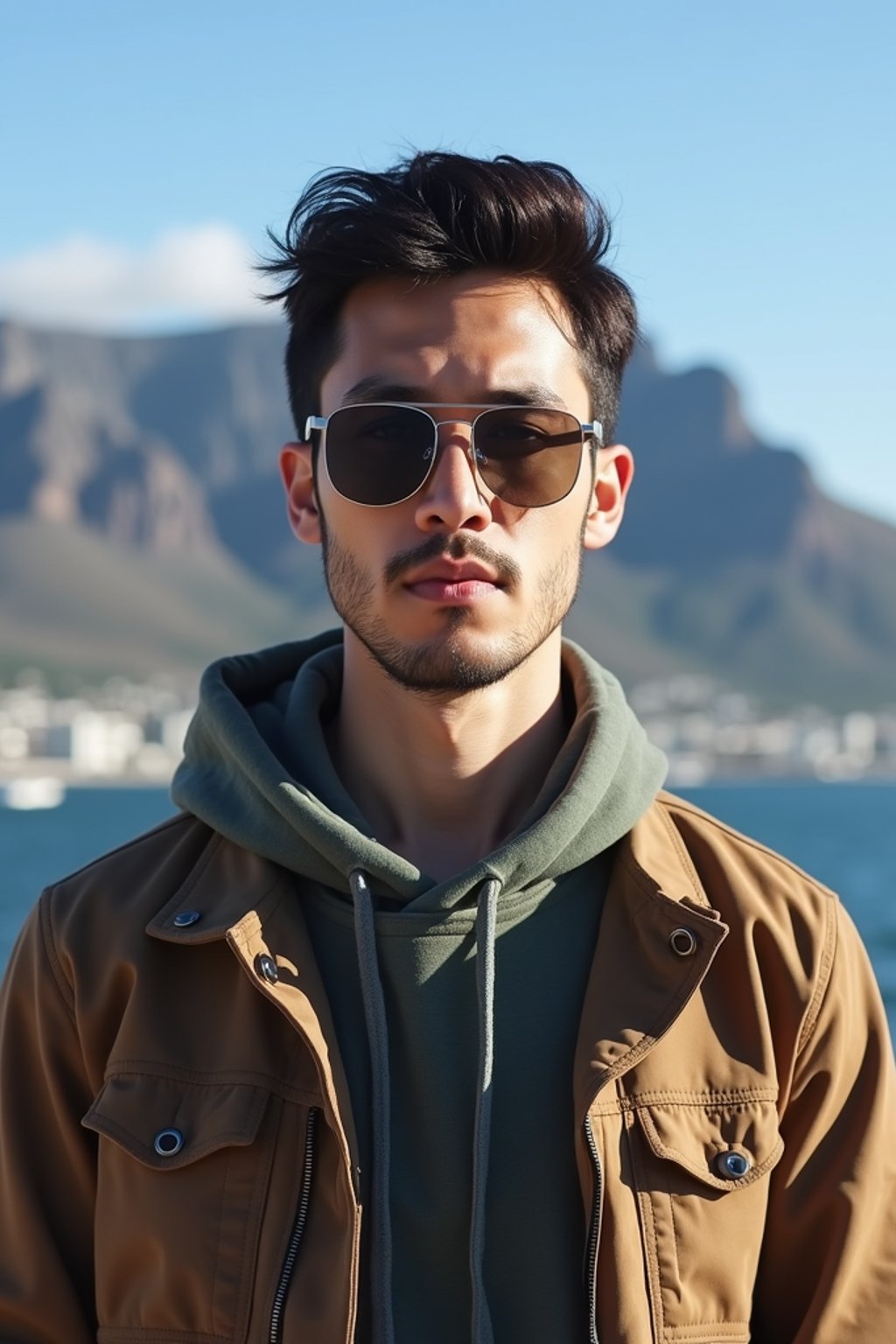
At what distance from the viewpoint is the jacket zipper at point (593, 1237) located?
2604 mm

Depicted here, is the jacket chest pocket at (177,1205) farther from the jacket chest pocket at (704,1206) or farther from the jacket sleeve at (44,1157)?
the jacket chest pocket at (704,1206)

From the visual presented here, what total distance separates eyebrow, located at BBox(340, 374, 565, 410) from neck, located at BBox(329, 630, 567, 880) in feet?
1.36

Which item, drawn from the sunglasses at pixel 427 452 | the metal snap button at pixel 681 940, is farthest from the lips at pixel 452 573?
the metal snap button at pixel 681 940

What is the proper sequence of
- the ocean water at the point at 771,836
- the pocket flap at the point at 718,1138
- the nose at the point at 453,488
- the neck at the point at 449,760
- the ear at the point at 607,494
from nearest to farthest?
1. the pocket flap at the point at 718,1138
2. the nose at the point at 453,488
3. the neck at the point at 449,760
4. the ear at the point at 607,494
5. the ocean water at the point at 771,836

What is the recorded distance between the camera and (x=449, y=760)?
3078 mm

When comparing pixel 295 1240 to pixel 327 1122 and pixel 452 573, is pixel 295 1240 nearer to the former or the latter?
pixel 327 1122

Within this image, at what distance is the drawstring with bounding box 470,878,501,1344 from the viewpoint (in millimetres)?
2592

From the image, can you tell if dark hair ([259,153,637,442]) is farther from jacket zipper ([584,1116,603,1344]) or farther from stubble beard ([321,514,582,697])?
jacket zipper ([584,1116,603,1344])

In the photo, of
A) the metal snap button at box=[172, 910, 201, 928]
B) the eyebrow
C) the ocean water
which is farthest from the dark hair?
the ocean water

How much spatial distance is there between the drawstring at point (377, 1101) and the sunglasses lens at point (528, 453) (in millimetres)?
701

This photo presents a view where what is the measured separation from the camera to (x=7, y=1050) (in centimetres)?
284

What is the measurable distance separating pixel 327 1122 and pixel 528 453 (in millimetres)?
1144

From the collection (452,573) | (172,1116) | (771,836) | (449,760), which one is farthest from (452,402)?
(771,836)

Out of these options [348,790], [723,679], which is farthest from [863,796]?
[348,790]
